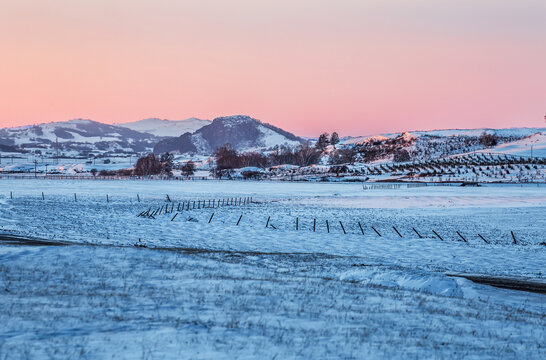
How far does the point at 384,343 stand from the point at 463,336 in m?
2.34

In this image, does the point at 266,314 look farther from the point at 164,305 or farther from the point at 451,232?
the point at 451,232

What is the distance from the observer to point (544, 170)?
14162cm

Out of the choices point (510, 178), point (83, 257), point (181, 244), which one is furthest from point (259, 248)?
point (510, 178)

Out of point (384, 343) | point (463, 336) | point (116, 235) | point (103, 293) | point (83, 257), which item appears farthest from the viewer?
point (116, 235)

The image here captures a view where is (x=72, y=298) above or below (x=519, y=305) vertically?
above

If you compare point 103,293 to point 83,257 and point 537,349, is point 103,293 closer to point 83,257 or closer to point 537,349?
point 83,257

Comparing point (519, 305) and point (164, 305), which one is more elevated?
point (164, 305)

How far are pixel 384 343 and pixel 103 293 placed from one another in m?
8.37

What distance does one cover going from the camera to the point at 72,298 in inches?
555

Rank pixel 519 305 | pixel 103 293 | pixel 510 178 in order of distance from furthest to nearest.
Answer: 1. pixel 510 178
2. pixel 519 305
3. pixel 103 293

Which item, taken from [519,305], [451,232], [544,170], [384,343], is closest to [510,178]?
[544,170]

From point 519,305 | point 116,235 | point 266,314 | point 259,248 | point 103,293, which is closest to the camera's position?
point 266,314

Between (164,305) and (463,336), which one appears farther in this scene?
(164,305)

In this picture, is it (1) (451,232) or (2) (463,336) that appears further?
(1) (451,232)
